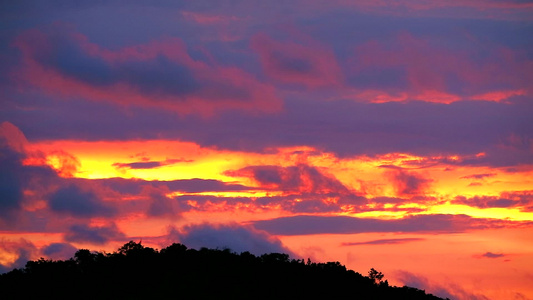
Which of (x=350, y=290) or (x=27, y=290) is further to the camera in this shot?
(x=350, y=290)

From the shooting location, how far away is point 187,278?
600ft

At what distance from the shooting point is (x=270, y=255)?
650ft

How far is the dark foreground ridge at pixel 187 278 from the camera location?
176 metres

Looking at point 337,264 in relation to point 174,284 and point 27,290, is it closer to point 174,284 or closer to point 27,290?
point 174,284

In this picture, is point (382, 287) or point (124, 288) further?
point (382, 287)

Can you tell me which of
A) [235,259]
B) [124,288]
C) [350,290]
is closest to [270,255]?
[235,259]

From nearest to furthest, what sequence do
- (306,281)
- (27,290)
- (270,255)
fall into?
(27,290), (306,281), (270,255)

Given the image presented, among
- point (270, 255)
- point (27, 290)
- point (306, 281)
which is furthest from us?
point (270, 255)

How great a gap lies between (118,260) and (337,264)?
4695 cm

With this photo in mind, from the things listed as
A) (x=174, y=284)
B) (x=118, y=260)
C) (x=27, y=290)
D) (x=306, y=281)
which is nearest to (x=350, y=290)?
(x=306, y=281)

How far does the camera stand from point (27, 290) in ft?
570

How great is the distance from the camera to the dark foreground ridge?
176000mm

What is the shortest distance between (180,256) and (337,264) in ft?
112

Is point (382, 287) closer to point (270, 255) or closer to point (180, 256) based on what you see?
point (270, 255)
